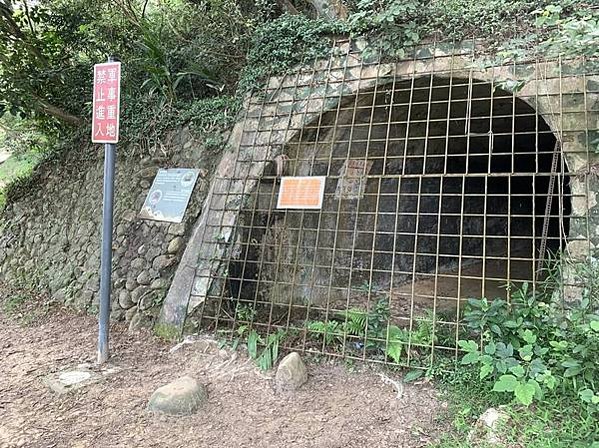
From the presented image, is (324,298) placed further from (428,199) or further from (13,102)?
(13,102)

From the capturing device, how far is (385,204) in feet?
18.1

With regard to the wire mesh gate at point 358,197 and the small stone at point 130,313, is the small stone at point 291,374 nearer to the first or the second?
the wire mesh gate at point 358,197

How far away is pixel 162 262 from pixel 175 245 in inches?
7.5

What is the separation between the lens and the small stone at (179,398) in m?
2.78

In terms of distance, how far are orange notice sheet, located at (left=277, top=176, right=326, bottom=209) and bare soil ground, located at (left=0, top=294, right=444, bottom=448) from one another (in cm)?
121

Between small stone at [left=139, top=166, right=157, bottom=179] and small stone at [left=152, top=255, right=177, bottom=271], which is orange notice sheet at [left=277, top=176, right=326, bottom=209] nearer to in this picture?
small stone at [left=152, top=255, right=177, bottom=271]

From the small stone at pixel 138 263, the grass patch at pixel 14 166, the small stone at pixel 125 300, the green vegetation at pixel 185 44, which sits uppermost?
the green vegetation at pixel 185 44

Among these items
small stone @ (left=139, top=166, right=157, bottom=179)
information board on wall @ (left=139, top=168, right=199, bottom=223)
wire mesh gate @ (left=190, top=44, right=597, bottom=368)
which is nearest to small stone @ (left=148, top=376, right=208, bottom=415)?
wire mesh gate @ (left=190, top=44, right=597, bottom=368)

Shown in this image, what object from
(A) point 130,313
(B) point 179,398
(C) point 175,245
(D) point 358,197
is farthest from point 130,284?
(D) point 358,197

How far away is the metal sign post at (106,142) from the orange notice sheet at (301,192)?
4.19 ft

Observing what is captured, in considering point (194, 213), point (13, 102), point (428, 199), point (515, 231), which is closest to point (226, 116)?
point (194, 213)

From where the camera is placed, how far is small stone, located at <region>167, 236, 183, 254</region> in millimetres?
4316

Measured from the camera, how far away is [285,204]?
3.84 m

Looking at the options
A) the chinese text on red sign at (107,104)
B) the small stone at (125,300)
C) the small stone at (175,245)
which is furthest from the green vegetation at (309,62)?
the chinese text on red sign at (107,104)
